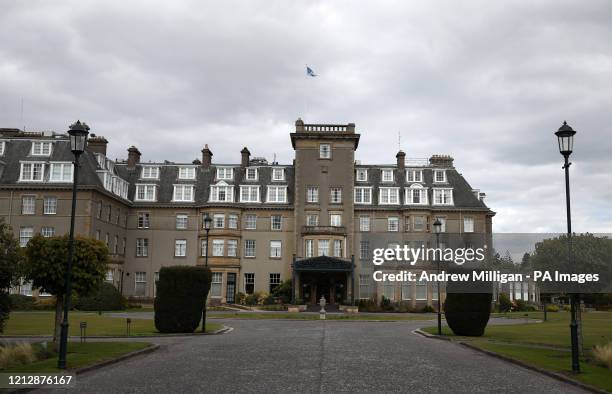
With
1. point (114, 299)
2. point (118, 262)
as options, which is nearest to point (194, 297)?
point (114, 299)

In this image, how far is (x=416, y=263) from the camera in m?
59.4

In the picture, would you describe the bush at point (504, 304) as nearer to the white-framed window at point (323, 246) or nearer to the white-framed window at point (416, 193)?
the white-framed window at point (416, 193)

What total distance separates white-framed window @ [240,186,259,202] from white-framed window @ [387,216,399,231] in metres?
13.9

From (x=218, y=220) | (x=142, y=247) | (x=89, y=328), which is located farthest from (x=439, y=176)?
(x=89, y=328)

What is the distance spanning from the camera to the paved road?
13.0 metres

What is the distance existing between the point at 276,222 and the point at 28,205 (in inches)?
910

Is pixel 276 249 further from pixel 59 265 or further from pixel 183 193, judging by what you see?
pixel 59 265

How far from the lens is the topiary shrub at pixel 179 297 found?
87.4 ft

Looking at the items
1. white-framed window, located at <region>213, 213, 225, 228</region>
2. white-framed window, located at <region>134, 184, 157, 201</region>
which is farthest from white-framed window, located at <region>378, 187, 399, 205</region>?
white-framed window, located at <region>134, 184, 157, 201</region>

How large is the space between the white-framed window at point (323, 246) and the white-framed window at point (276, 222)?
4818mm

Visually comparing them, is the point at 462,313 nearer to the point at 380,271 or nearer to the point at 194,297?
the point at 194,297

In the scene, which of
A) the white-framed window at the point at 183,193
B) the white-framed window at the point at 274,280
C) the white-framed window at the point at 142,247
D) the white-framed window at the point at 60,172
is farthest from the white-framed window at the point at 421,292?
the white-framed window at the point at 60,172

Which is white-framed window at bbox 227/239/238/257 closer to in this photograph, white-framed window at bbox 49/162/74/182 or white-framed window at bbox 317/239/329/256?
white-framed window at bbox 317/239/329/256

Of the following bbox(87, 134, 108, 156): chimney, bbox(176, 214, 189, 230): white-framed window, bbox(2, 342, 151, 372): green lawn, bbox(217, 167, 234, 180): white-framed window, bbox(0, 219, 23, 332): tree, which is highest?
bbox(87, 134, 108, 156): chimney
